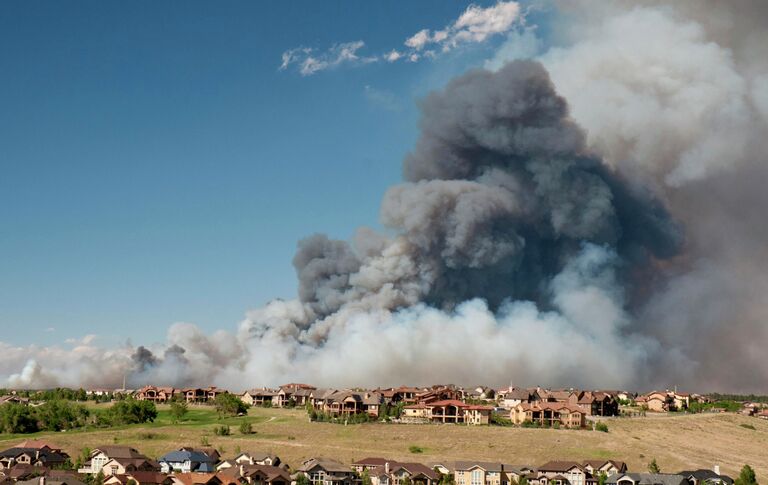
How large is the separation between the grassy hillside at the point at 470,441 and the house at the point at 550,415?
408 centimetres

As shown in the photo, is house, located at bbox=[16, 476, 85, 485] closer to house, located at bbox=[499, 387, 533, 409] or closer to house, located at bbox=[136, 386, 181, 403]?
house, located at bbox=[499, 387, 533, 409]

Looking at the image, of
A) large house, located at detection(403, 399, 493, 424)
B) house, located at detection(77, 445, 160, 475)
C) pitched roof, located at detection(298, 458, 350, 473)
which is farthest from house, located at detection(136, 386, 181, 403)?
pitched roof, located at detection(298, 458, 350, 473)

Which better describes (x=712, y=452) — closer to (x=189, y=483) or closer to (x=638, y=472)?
(x=638, y=472)

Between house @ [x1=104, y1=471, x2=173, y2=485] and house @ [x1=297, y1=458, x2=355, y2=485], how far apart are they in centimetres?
1031

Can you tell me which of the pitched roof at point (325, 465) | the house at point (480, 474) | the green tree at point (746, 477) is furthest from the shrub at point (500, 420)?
the green tree at point (746, 477)

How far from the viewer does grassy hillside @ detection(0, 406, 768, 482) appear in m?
→ 85.2

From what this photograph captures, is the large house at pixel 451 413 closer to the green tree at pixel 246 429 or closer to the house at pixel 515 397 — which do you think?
the house at pixel 515 397

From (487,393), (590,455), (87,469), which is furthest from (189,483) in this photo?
(487,393)

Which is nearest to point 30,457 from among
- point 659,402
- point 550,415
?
point 550,415

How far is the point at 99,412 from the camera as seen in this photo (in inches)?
4321

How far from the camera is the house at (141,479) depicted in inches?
2874

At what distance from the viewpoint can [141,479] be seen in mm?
73188

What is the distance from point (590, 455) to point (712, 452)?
1136 centimetres

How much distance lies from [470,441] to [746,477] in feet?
81.1
